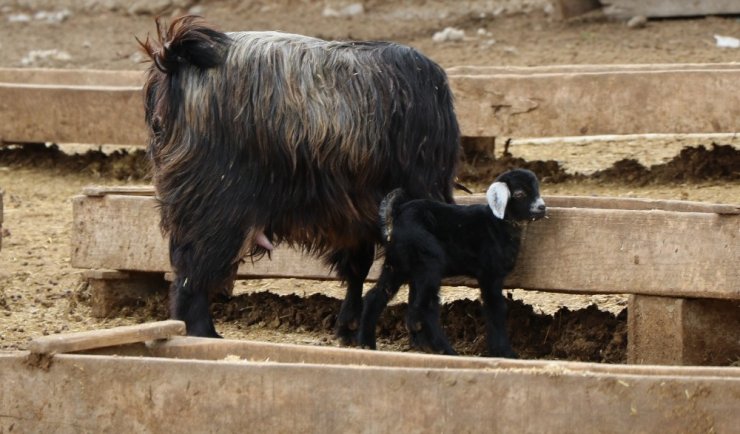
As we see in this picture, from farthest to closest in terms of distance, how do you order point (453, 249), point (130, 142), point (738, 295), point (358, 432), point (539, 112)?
point (130, 142) → point (539, 112) → point (453, 249) → point (738, 295) → point (358, 432)

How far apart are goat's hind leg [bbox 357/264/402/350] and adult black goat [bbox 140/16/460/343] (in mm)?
212

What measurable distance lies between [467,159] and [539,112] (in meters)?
0.76

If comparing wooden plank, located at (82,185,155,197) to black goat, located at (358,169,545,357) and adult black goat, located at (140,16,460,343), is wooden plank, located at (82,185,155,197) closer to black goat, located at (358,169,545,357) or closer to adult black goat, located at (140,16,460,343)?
adult black goat, located at (140,16,460,343)

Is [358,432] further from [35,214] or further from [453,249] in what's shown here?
[35,214]

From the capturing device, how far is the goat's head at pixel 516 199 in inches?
243

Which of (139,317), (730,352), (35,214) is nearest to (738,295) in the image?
(730,352)

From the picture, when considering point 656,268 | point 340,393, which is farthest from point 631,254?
point 340,393

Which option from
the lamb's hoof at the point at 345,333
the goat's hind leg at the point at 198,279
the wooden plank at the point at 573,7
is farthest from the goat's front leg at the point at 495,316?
the wooden plank at the point at 573,7

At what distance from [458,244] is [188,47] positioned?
4.59ft

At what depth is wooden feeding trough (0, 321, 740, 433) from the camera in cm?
446

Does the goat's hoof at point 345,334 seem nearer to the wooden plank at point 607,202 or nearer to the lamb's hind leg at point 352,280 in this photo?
the lamb's hind leg at point 352,280

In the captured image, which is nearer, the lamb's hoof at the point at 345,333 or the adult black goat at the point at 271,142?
the adult black goat at the point at 271,142

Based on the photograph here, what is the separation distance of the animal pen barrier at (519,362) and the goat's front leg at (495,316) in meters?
0.17

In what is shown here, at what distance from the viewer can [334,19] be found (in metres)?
17.2
